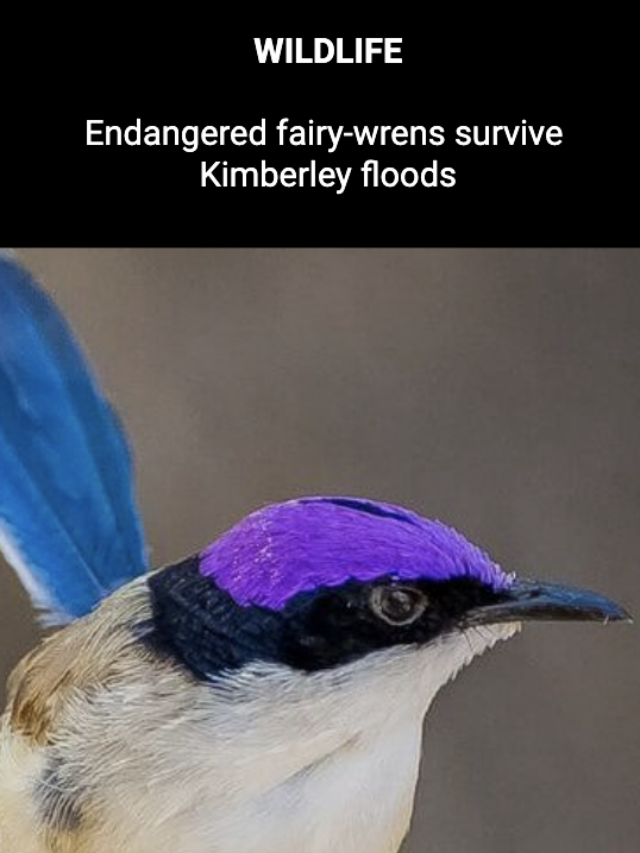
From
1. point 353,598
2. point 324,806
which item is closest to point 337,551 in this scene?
point 353,598

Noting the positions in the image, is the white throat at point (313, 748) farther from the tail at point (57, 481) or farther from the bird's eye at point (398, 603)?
the tail at point (57, 481)

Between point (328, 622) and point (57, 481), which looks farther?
point (57, 481)

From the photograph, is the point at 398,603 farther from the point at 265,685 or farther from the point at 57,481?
the point at 57,481

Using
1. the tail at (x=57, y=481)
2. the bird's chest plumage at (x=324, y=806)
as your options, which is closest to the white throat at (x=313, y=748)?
the bird's chest plumage at (x=324, y=806)

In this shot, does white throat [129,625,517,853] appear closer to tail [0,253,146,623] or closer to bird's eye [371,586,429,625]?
bird's eye [371,586,429,625]

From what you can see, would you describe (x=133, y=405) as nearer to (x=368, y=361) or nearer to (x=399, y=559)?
(x=368, y=361)

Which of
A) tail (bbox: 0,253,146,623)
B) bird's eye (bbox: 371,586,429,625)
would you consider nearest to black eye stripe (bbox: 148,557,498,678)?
bird's eye (bbox: 371,586,429,625)
